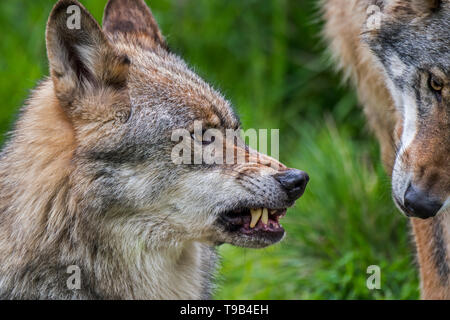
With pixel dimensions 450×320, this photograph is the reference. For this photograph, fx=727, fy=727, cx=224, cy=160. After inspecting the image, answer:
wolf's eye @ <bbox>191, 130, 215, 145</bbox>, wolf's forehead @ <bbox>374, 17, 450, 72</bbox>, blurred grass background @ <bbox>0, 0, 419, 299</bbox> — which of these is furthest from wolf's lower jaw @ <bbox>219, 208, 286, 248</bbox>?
wolf's forehead @ <bbox>374, 17, 450, 72</bbox>

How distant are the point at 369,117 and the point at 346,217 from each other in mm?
893

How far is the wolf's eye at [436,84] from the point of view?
3.94 metres

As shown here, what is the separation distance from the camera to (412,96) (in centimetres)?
412

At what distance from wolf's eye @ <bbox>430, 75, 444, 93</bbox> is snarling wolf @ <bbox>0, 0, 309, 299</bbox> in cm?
95

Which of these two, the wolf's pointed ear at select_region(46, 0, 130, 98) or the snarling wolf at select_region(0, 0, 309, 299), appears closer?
the wolf's pointed ear at select_region(46, 0, 130, 98)

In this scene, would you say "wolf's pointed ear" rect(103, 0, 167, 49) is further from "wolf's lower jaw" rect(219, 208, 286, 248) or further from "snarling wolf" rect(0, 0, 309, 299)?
"wolf's lower jaw" rect(219, 208, 286, 248)

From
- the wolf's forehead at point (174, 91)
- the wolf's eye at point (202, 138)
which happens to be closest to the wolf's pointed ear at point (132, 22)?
the wolf's forehead at point (174, 91)

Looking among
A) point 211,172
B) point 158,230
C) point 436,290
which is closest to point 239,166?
point 211,172

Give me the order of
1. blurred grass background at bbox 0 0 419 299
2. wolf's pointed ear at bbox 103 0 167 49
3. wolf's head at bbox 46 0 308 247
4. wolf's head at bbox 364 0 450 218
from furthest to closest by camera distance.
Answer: blurred grass background at bbox 0 0 419 299 < wolf's pointed ear at bbox 103 0 167 49 < wolf's head at bbox 364 0 450 218 < wolf's head at bbox 46 0 308 247

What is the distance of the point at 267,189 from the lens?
3588 millimetres

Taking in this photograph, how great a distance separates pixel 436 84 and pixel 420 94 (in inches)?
4.3

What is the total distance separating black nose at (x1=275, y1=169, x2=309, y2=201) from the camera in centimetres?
358

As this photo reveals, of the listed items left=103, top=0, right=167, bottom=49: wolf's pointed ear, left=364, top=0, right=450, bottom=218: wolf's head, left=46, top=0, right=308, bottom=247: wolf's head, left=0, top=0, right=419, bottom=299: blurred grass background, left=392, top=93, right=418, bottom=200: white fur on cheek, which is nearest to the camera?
left=46, top=0, right=308, bottom=247: wolf's head
